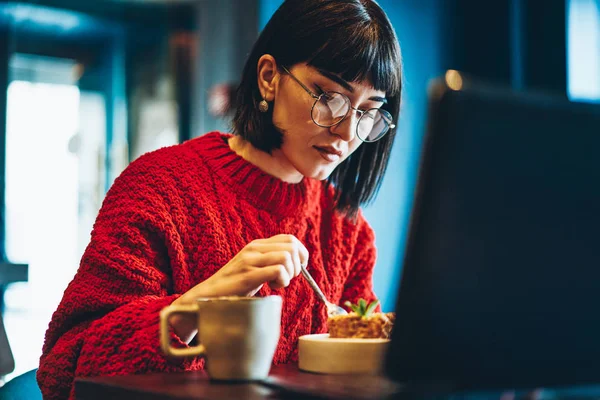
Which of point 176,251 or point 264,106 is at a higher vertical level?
point 264,106

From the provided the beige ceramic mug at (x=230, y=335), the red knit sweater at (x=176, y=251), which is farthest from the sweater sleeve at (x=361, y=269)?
the beige ceramic mug at (x=230, y=335)

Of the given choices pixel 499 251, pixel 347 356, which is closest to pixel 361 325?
pixel 347 356

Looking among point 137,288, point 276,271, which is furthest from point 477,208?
point 137,288

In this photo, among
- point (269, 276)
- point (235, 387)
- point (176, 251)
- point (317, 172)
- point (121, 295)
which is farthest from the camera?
point (317, 172)

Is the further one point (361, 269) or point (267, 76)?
point (361, 269)

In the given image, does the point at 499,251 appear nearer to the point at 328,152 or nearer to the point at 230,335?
the point at 230,335

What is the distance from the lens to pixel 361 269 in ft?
5.03

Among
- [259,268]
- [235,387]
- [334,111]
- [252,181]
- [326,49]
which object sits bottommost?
[235,387]

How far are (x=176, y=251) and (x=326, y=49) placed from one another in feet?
1.39

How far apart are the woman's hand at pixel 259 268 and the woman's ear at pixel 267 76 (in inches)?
19.0

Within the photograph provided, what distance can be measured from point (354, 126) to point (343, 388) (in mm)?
630

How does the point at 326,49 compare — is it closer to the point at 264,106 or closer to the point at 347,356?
the point at 264,106

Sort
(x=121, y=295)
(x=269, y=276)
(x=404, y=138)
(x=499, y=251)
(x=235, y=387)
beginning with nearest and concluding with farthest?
(x=499, y=251) < (x=235, y=387) < (x=269, y=276) < (x=121, y=295) < (x=404, y=138)

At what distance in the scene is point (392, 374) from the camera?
59cm
